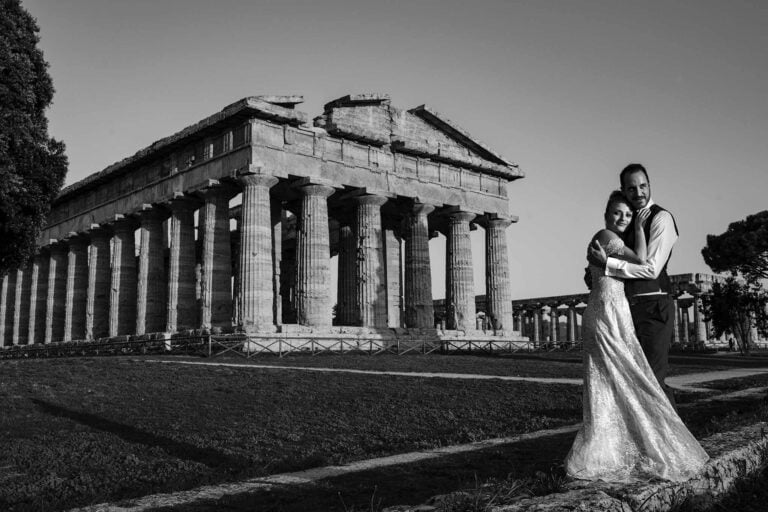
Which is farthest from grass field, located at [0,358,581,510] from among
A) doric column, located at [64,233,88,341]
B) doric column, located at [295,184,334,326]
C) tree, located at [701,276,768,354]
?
tree, located at [701,276,768,354]

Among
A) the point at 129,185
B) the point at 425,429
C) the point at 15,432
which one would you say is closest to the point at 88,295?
the point at 129,185

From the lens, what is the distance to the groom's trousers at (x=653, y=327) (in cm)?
606

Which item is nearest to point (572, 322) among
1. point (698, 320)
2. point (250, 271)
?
point (698, 320)

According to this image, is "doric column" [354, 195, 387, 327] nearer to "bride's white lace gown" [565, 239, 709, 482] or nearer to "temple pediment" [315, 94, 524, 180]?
"temple pediment" [315, 94, 524, 180]

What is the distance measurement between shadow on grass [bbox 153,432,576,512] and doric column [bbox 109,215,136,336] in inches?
1487

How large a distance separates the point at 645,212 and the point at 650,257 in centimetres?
47

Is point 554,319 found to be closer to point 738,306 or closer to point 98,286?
point 738,306

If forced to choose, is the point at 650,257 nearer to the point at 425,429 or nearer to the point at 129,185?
the point at 425,429

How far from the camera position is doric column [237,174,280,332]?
110 ft

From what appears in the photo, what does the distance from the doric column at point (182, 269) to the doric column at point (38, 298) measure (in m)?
20.5

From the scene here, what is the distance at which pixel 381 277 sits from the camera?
130ft

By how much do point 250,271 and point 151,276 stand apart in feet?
33.2

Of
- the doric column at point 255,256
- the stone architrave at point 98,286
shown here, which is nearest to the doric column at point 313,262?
the doric column at point 255,256

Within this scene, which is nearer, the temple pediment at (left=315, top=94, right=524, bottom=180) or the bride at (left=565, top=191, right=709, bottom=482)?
the bride at (left=565, top=191, right=709, bottom=482)
